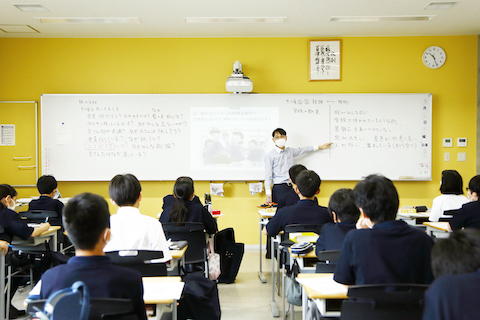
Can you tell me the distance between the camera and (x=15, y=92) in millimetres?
5480

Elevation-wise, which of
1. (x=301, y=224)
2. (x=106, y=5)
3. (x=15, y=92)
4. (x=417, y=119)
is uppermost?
(x=106, y=5)

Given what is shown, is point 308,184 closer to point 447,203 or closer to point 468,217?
point 468,217

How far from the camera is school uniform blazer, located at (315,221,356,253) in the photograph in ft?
7.28

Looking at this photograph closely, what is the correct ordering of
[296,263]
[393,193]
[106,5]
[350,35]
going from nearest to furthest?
[393,193] < [296,263] < [106,5] < [350,35]

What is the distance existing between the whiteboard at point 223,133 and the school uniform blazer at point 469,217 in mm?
2274

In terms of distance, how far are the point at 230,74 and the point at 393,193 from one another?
13.5 feet

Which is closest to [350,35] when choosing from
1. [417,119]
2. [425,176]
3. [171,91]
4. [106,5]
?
[417,119]

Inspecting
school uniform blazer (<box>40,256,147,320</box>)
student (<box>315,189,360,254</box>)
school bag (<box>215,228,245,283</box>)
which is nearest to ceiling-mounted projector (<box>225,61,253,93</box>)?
school bag (<box>215,228,245,283</box>)

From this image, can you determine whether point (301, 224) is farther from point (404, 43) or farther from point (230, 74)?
point (404, 43)

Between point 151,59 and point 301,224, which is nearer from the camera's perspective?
Result: point 301,224

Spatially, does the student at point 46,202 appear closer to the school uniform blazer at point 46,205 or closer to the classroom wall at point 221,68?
the school uniform blazer at point 46,205

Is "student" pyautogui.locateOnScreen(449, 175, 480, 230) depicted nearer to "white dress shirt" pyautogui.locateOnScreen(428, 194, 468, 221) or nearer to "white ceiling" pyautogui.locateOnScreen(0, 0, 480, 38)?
"white dress shirt" pyautogui.locateOnScreen(428, 194, 468, 221)

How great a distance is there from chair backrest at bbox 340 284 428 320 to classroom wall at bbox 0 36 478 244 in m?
4.18

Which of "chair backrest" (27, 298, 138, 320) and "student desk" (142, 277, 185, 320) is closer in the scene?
"chair backrest" (27, 298, 138, 320)
